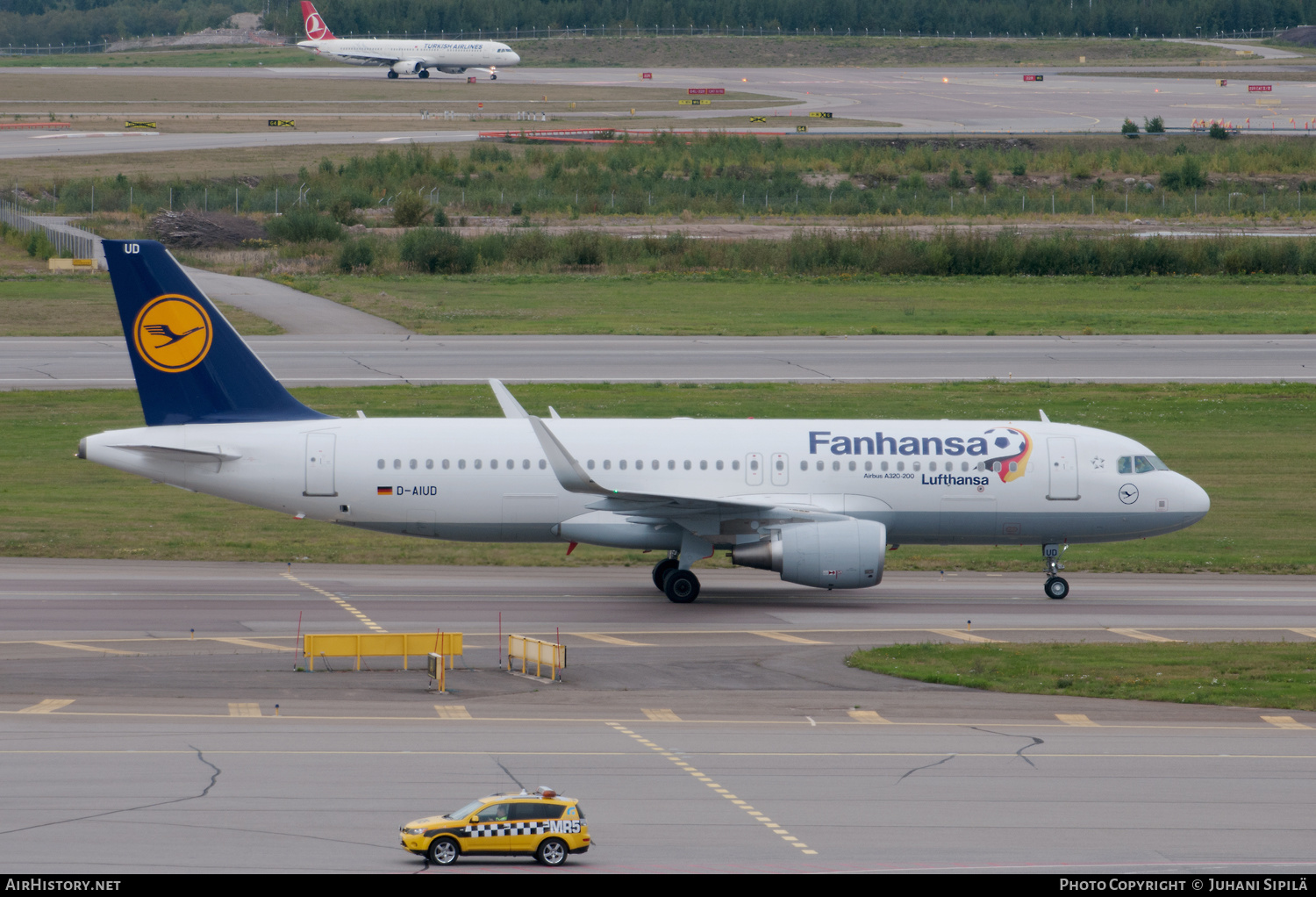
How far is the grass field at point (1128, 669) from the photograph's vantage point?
24.9 metres

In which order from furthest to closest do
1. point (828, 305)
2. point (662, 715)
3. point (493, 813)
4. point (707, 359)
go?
1. point (828, 305)
2. point (707, 359)
3. point (662, 715)
4. point (493, 813)

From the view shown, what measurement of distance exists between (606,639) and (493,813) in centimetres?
1262

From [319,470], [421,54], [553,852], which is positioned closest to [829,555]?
[319,470]

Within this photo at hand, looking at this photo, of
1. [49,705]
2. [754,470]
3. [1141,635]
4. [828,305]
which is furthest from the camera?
[828,305]

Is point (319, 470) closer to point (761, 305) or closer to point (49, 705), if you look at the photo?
point (49, 705)

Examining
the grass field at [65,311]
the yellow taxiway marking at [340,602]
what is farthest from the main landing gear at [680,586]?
the grass field at [65,311]

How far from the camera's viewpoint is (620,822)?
17.7 meters

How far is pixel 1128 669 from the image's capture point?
26344mm

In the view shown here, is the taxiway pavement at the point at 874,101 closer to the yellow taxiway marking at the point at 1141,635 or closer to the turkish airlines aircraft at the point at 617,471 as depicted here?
the turkish airlines aircraft at the point at 617,471

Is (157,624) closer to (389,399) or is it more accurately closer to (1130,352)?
(389,399)

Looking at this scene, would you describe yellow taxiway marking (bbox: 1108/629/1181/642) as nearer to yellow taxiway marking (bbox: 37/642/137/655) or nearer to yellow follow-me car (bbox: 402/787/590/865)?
yellow follow-me car (bbox: 402/787/590/865)

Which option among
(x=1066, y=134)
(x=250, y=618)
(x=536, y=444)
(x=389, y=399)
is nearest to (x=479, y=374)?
(x=389, y=399)

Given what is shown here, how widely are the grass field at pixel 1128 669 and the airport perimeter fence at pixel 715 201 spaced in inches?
3030

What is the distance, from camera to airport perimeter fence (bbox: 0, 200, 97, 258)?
279ft
